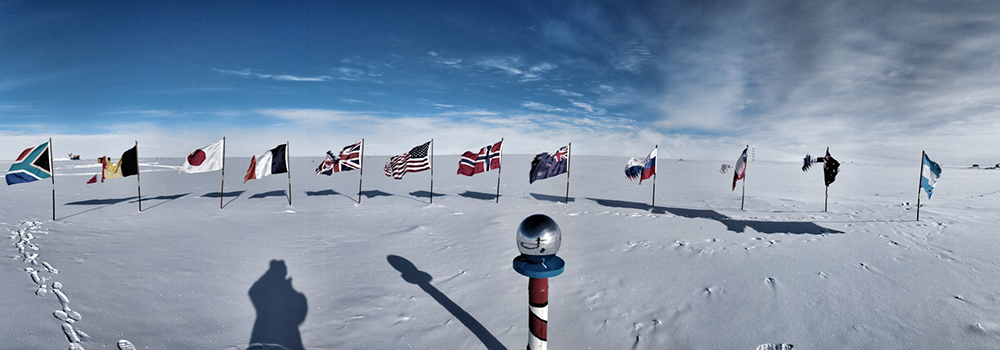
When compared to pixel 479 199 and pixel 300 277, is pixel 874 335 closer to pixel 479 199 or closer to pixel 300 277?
pixel 300 277

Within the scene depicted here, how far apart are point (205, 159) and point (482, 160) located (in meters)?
11.3

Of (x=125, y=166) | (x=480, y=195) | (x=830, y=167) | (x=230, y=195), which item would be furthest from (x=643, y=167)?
(x=230, y=195)

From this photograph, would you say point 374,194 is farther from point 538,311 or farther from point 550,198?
point 538,311

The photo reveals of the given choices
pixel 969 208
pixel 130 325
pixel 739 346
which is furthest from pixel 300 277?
pixel 969 208

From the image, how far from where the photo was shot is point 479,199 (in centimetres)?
1992

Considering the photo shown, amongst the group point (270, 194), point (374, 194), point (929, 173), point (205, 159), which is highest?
point (929, 173)

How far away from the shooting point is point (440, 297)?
22.9 feet

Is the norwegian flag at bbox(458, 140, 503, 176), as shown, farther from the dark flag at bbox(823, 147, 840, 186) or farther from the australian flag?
the dark flag at bbox(823, 147, 840, 186)

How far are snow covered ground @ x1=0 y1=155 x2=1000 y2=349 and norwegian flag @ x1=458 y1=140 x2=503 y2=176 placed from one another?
13.1 ft

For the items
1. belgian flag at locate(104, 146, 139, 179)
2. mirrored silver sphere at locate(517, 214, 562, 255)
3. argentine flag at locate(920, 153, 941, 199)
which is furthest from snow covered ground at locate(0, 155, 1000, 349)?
belgian flag at locate(104, 146, 139, 179)

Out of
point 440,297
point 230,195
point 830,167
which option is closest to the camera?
point 440,297

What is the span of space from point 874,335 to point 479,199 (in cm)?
1600

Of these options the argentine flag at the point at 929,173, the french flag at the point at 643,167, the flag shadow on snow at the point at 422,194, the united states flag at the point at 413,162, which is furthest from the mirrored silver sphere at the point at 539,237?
the flag shadow on snow at the point at 422,194

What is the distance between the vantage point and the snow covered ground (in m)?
5.36
